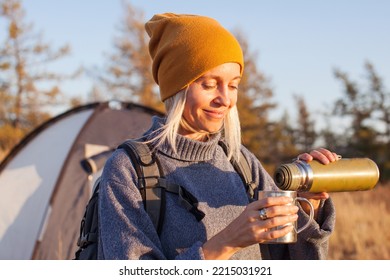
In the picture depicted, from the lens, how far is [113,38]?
25125 mm

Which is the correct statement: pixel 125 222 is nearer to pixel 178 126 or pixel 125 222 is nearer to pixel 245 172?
pixel 178 126

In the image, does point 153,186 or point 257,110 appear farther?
point 257,110

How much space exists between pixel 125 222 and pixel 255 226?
47cm

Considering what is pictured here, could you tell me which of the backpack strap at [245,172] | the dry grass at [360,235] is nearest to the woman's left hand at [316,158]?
the backpack strap at [245,172]

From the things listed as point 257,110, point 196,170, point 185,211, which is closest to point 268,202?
point 185,211

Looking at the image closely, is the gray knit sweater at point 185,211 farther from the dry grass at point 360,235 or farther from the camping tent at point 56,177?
the dry grass at point 360,235

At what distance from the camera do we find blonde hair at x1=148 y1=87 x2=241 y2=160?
7.24 feet

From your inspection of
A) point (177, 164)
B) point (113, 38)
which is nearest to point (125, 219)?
point (177, 164)

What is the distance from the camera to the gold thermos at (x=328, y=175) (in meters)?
2.07

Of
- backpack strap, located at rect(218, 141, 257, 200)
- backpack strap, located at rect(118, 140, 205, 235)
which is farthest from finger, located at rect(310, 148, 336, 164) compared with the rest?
backpack strap, located at rect(118, 140, 205, 235)

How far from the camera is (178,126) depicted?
7.45ft

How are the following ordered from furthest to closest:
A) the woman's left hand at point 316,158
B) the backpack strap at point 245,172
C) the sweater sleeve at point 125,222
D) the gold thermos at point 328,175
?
the backpack strap at point 245,172, the woman's left hand at point 316,158, the gold thermos at point 328,175, the sweater sleeve at point 125,222

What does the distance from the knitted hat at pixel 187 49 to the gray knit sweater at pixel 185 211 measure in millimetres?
198
